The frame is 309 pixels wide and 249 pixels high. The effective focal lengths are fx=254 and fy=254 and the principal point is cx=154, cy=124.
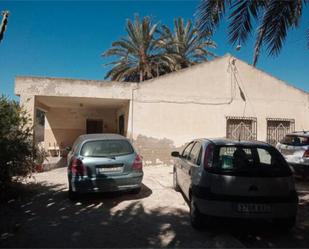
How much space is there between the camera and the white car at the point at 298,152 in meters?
7.60

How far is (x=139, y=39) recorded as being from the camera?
19.0 m

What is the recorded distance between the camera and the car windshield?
305 inches

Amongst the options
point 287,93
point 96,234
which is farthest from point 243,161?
point 287,93

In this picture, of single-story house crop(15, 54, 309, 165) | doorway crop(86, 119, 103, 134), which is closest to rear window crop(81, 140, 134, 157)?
single-story house crop(15, 54, 309, 165)

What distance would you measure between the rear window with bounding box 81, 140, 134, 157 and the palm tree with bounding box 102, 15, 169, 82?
14.4 metres

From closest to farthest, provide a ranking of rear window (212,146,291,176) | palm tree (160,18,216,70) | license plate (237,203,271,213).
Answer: license plate (237,203,271,213), rear window (212,146,291,176), palm tree (160,18,216,70)

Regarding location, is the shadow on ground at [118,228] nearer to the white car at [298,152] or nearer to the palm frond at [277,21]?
the white car at [298,152]

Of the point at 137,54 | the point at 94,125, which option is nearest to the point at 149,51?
the point at 137,54

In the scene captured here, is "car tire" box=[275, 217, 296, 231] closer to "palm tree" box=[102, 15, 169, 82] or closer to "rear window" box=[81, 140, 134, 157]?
"rear window" box=[81, 140, 134, 157]

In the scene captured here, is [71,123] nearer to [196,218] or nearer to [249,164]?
[196,218]

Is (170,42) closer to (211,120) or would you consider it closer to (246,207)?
(211,120)

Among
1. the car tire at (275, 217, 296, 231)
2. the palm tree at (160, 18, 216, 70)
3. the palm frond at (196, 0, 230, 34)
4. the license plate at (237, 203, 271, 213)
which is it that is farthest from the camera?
the palm tree at (160, 18, 216, 70)

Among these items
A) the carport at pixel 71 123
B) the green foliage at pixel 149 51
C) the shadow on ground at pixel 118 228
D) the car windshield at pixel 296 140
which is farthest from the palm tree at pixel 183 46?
the shadow on ground at pixel 118 228

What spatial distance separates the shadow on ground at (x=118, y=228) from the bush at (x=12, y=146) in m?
0.77
